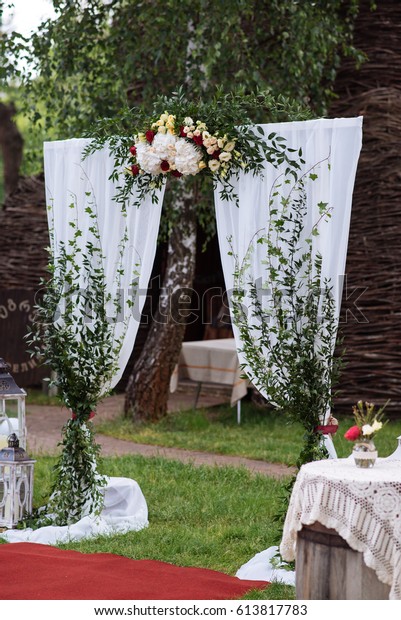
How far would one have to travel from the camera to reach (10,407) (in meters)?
6.19

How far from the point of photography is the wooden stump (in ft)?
12.7

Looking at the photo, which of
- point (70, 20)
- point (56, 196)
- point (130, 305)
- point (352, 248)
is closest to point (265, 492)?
point (130, 305)

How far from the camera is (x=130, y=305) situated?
5758 millimetres

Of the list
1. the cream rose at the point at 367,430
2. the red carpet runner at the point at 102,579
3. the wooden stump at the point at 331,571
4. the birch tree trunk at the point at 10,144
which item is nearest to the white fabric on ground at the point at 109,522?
the red carpet runner at the point at 102,579

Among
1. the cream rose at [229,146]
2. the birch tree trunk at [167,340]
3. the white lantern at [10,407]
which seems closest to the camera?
the cream rose at [229,146]

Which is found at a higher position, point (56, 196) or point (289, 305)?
point (56, 196)

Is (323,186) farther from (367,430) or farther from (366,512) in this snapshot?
(366,512)

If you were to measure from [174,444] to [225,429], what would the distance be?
0.95 m

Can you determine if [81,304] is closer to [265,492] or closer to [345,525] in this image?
[265,492]

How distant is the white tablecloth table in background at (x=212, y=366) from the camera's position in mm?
9562

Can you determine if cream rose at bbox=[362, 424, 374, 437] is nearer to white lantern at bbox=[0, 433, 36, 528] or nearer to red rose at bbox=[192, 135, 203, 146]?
red rose at bbox=[192, 135, 203, 146]

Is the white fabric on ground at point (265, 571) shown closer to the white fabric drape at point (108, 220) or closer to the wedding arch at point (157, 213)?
the wedding arch at point (157, 213)

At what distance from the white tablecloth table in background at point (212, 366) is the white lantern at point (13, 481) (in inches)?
151

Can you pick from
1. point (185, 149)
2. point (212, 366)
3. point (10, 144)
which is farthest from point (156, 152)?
point (10, 144)
